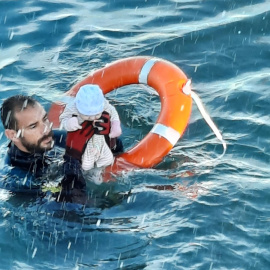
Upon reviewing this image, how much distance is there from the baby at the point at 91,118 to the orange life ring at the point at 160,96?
1.00 feet

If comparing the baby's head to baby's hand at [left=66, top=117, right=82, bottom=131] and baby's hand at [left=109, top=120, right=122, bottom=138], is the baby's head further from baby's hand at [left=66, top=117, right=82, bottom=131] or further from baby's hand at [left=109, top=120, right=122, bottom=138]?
baby's hand at [left=109, top=120, right=122, bottom=138]

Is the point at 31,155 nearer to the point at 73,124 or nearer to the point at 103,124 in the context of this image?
the point at 73,124

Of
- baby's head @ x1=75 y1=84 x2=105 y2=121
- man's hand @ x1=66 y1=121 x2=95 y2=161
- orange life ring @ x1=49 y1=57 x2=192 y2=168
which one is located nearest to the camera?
baby's head @ x1=75 y1=84 x2=105 y2=121

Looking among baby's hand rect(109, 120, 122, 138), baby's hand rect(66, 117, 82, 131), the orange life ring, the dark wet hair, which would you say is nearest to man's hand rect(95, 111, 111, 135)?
baby's hand rect(109, 120, 122, 138)

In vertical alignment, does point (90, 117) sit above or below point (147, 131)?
above

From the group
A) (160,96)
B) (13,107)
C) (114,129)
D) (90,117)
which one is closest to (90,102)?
(90,117)

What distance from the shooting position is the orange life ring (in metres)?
6.77

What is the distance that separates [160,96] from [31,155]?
147 cm

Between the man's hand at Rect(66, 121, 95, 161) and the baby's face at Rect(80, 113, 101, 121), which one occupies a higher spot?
the baby's face at Rect(80, 113, 101, 121)

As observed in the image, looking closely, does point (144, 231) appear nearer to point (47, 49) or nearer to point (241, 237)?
point (241, 237)

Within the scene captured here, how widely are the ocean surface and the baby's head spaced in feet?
2.49

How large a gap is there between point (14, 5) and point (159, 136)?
14.6 feet

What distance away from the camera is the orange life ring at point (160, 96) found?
22.2ft

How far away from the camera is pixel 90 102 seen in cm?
612
